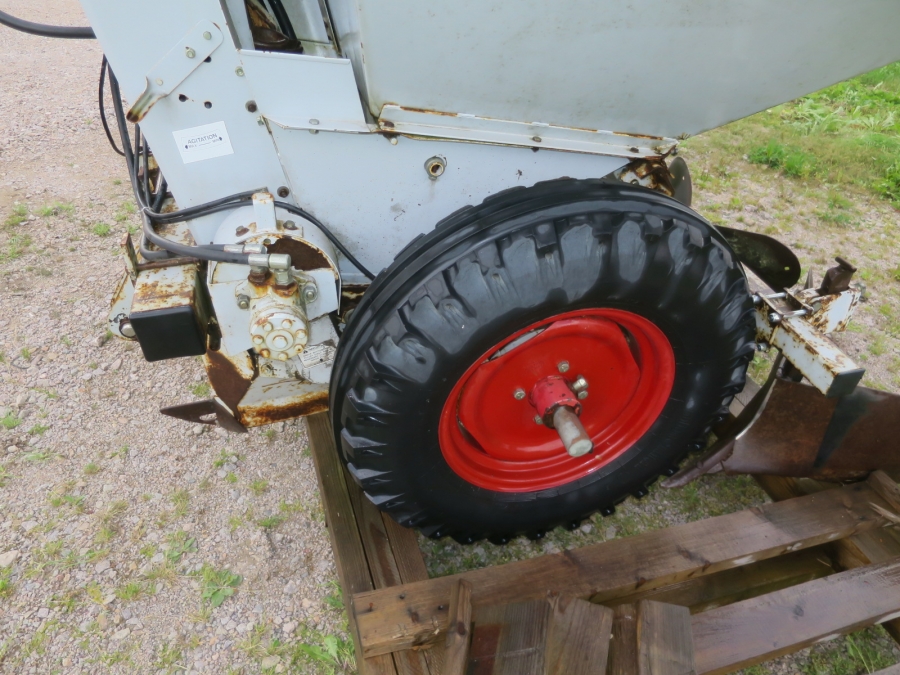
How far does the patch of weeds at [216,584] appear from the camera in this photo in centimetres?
198

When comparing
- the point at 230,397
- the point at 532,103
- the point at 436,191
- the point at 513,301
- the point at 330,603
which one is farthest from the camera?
the point at 330,603

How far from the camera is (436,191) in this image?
1.63m

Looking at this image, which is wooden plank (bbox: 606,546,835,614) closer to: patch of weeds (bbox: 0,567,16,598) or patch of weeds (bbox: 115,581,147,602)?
patch of weeds (bbox: 115,581,147,602)

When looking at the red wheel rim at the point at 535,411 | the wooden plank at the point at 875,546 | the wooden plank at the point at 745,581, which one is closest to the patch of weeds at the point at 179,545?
the red wheel rim at the point at 535,411

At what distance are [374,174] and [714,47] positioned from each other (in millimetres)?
879

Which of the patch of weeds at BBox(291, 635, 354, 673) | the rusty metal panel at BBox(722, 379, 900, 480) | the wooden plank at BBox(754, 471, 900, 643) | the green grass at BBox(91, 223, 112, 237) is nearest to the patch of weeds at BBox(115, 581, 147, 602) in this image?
the patch of weeds at BBox(291, 635, 354, 673)

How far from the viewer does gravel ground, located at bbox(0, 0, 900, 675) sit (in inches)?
74.2

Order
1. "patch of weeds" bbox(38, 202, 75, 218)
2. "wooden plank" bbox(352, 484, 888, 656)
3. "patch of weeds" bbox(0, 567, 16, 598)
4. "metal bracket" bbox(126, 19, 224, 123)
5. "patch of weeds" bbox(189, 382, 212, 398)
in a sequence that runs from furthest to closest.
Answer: "patch of weeds" bbox(38, 202, 75, 218) → "patch of weeds" bbox(189, 382, 212, 398) → "patch of weeds" bbox(0, 567, 16, 598) → "wooden plank" bbox(352, 484, 888, 656) → "metal bracket" bbox(126, 19, 224, 123)

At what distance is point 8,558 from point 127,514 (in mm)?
377

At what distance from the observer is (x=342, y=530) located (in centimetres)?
191

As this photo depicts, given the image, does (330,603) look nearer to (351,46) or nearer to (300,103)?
(300,103)

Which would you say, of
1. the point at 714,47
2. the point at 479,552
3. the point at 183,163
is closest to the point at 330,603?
the point at 479,552

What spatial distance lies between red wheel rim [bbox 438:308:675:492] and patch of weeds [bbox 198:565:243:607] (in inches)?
A: 36.1

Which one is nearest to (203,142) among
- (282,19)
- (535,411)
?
(282,19)
